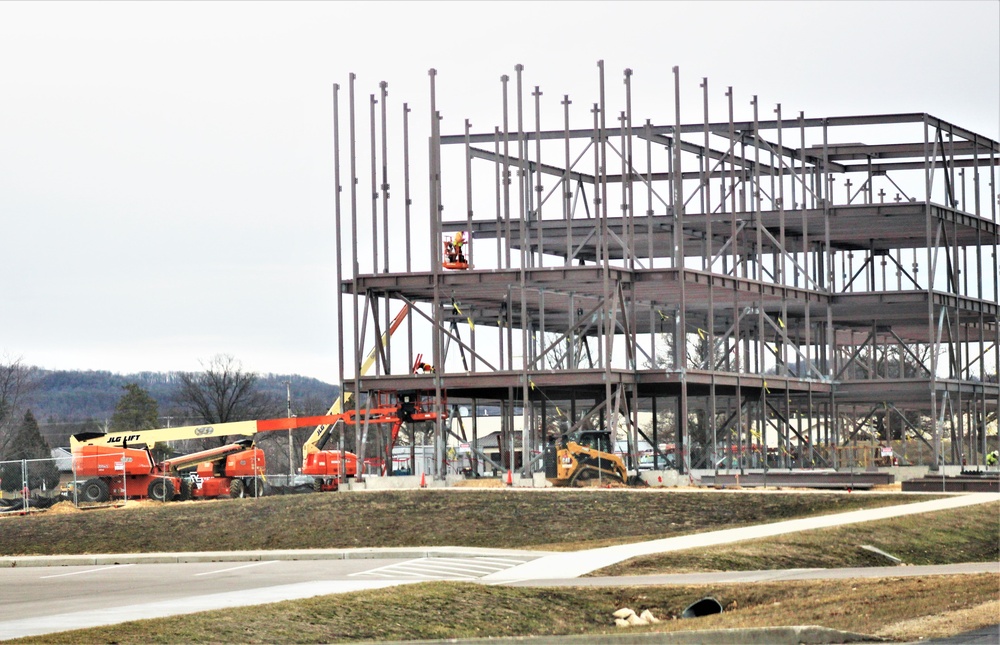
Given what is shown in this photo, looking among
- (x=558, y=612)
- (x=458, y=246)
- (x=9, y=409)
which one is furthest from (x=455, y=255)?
(x=9, y=409)

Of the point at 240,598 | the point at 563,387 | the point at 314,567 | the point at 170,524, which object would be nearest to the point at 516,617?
the point at 240,598

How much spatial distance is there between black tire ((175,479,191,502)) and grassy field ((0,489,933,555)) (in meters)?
10.2

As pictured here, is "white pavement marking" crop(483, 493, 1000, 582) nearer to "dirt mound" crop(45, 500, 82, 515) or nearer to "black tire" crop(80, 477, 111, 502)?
"dirt mound" crop(45, 500, 82, 515)

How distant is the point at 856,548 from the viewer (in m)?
31.3

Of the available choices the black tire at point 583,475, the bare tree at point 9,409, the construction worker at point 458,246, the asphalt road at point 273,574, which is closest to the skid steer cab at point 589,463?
the black tire at point 583,475

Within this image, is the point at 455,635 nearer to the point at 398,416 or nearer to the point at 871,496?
the point at 871,496

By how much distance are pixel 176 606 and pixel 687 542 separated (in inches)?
540

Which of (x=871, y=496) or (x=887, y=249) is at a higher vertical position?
(x=887, y=249)

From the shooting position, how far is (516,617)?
885 inches

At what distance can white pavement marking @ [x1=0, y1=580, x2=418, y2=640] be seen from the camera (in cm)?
2016

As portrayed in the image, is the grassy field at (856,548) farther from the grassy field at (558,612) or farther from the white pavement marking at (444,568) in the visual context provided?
the grassy field at (558,612)

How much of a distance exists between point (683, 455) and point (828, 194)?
21389 millimetres

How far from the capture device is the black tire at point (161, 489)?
5647 centimetres

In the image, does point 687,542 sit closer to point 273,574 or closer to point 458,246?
point 273,574
